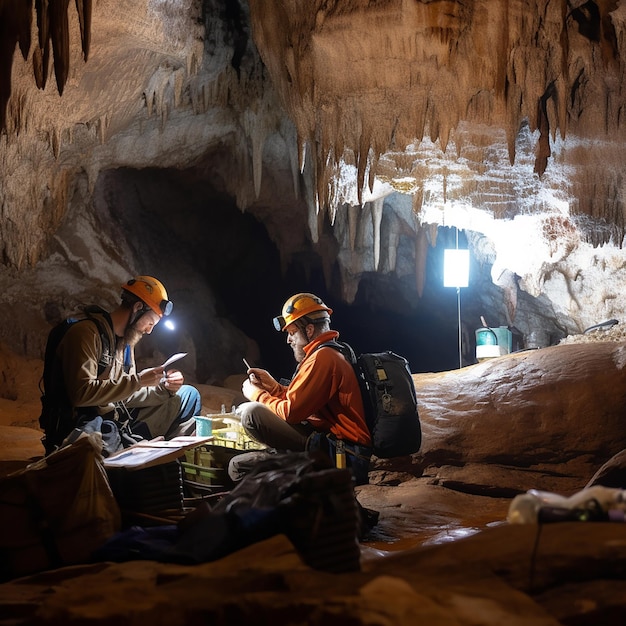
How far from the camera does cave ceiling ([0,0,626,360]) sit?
7.01m

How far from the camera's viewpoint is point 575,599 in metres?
2.29

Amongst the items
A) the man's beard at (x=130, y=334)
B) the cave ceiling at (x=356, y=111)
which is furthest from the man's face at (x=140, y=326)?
the cave ceiling at (x=356, y=111)

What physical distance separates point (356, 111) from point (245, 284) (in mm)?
9221

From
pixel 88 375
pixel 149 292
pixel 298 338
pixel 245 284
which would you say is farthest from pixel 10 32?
pixel 245 284

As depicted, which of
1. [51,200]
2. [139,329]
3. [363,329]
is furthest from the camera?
[363,329]

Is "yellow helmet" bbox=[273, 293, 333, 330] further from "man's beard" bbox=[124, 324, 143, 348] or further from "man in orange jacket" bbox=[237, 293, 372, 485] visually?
"man's beard" bbox=[124, 324, 143, 348]

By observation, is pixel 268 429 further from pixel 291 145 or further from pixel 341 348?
pixel 291 145

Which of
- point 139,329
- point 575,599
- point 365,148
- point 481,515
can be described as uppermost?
point 365,148

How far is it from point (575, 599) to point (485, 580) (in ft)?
0.93

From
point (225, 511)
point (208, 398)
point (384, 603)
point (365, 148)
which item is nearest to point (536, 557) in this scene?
point (384, 603)

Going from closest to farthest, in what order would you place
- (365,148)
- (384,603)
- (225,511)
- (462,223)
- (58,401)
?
(384,603)
(225,511)
(58,401)
(365,148)
(462,223)

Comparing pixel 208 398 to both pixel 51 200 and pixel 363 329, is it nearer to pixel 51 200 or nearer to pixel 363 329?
pixel 51 200

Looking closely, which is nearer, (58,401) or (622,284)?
(58,401)

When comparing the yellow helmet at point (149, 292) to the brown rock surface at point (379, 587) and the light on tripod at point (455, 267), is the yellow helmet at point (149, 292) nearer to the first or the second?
the brown rock surface at point (379, 587)
